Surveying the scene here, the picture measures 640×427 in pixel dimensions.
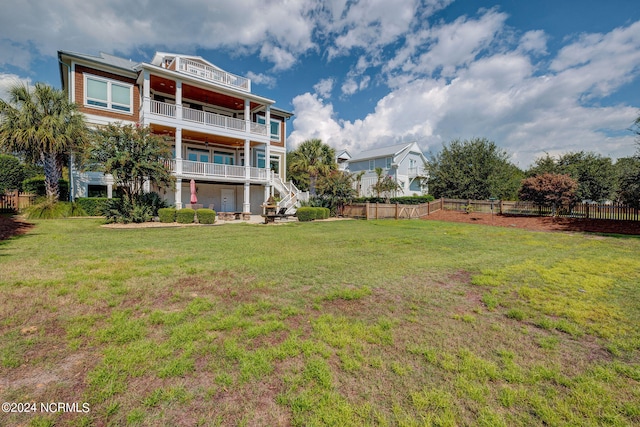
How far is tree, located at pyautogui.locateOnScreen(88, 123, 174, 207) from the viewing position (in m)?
12.9

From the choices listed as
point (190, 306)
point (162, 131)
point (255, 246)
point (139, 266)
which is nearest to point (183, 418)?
point (190, 306)

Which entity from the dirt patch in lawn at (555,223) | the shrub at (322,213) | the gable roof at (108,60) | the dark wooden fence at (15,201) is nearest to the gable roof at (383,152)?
the dirt patch in lawn at (555,223)

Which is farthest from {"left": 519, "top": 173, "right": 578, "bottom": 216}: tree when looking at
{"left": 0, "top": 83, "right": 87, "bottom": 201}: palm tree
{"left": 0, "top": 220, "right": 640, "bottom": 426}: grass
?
{"left": 0, "top": 83, "right": 87, "bottom": 201}: palm tree

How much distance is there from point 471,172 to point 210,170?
24.9 metres

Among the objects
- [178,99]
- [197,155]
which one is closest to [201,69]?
[178,99]

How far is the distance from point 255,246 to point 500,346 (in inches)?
264

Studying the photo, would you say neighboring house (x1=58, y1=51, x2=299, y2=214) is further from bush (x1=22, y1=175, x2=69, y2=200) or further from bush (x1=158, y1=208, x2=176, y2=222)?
bush (x1=158, y1=208, x2=176, y2=222)

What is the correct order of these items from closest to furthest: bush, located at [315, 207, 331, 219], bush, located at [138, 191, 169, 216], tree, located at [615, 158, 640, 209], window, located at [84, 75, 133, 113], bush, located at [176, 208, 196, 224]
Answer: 1. tree, located at [615, 158, 640, 209]
2. bush, located at [176, 208, 196, 224]
3. bush, located at [138, 191, 169, 216]
4. window, located at [84, 75, 133, 113]
5. bush, located at [315, 207, 331, 219]

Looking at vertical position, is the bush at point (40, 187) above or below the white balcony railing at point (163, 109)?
below

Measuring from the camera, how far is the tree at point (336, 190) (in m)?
22.2

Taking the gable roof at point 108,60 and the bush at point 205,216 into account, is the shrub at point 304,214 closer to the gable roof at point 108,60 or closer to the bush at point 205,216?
the bush at point 205,216

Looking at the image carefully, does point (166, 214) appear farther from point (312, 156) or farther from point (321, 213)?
point (312, 156)

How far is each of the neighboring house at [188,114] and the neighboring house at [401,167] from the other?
15.9m

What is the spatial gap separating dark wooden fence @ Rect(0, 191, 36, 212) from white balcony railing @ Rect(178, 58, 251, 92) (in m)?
12.7
